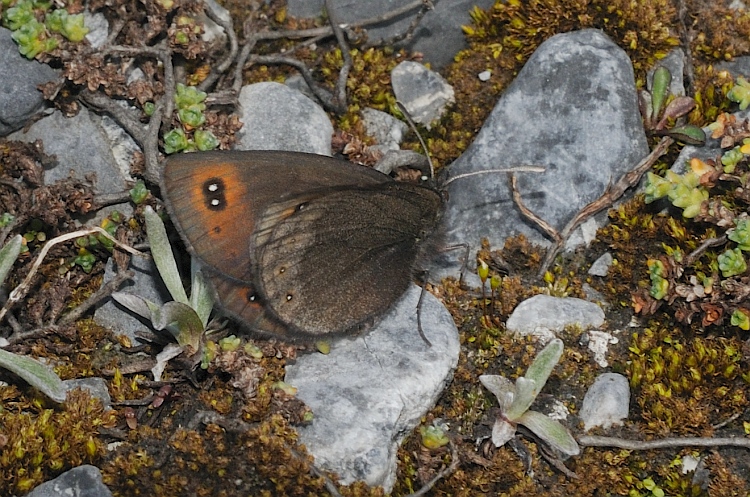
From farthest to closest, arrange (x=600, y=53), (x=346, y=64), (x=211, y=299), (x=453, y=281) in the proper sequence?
1. (x=346, y=64)
2. (x=600, y=53)
3. (x=453, y=281)
4. (x=211, y=299)

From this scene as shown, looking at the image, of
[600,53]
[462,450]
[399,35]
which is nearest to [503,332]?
[462,450]

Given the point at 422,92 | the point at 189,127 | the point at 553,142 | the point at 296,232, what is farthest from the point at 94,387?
the point at 553,142

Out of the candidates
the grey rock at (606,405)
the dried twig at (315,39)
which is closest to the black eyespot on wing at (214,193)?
the dried twig at (315,39)

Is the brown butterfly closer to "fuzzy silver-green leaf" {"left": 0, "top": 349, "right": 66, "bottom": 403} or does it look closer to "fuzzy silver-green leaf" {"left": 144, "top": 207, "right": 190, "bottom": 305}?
"fuzzy silver-green leaf" {"left": 144, "top": 207, "right": 190, "bottom": 305}

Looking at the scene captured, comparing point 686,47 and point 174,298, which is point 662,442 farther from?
point 686,47

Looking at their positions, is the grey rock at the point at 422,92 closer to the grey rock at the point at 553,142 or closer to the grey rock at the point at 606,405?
the grey rock at the point at 553,142

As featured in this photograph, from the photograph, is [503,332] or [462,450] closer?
[462,450]

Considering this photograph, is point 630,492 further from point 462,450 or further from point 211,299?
point 211,299
